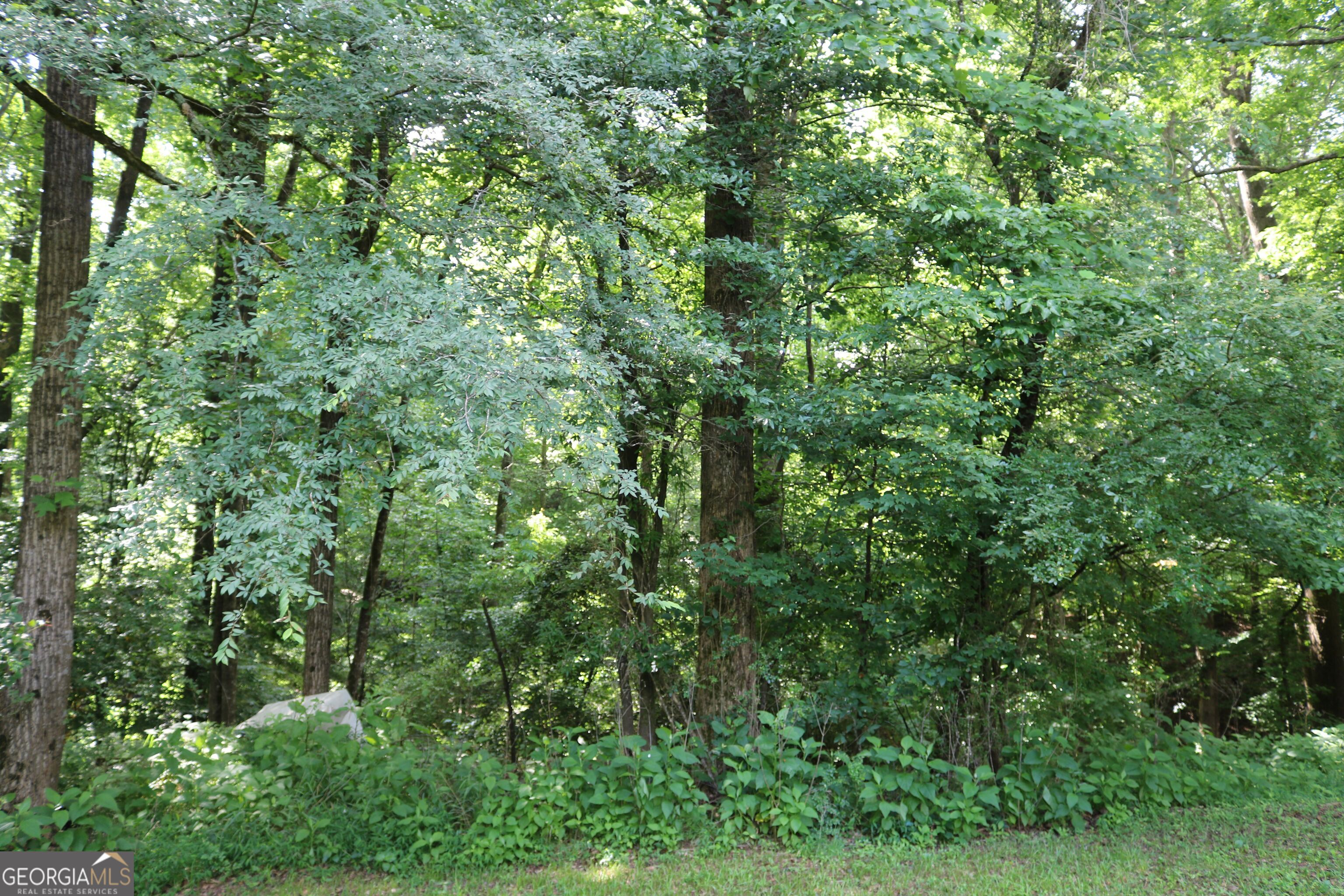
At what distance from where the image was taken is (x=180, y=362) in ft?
13.4

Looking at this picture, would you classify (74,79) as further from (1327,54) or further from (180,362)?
(1327,54)

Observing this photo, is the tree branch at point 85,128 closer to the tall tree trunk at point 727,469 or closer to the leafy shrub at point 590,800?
the tall tree trunk at point 727,469

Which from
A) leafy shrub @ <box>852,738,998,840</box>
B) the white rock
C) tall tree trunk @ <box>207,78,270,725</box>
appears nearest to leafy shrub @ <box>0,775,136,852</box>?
tall tree trunk @ <box>207,78,270,725</box>

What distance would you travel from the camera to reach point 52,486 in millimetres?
5547

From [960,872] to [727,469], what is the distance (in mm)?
3752

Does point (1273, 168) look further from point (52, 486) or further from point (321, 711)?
point (52, 486)

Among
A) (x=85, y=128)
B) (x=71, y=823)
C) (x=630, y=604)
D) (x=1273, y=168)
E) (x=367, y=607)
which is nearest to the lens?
(x=71, y=823)

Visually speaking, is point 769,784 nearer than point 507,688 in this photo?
Yes

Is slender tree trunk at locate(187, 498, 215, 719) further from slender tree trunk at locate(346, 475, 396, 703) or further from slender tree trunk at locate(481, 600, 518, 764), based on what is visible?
slender tree trunk at locate(481, 600, 518, 764)

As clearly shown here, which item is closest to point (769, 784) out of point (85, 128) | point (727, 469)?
point (727, 469)

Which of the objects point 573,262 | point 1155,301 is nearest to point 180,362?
point 573,262

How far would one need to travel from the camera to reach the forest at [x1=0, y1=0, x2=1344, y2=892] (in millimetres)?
4398

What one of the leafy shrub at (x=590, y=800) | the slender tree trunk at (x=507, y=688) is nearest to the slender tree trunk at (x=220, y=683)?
the slender tree trunk at (x=507, y=688)

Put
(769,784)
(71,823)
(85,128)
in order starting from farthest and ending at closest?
(769,784) < (85,128) < (71,823)
